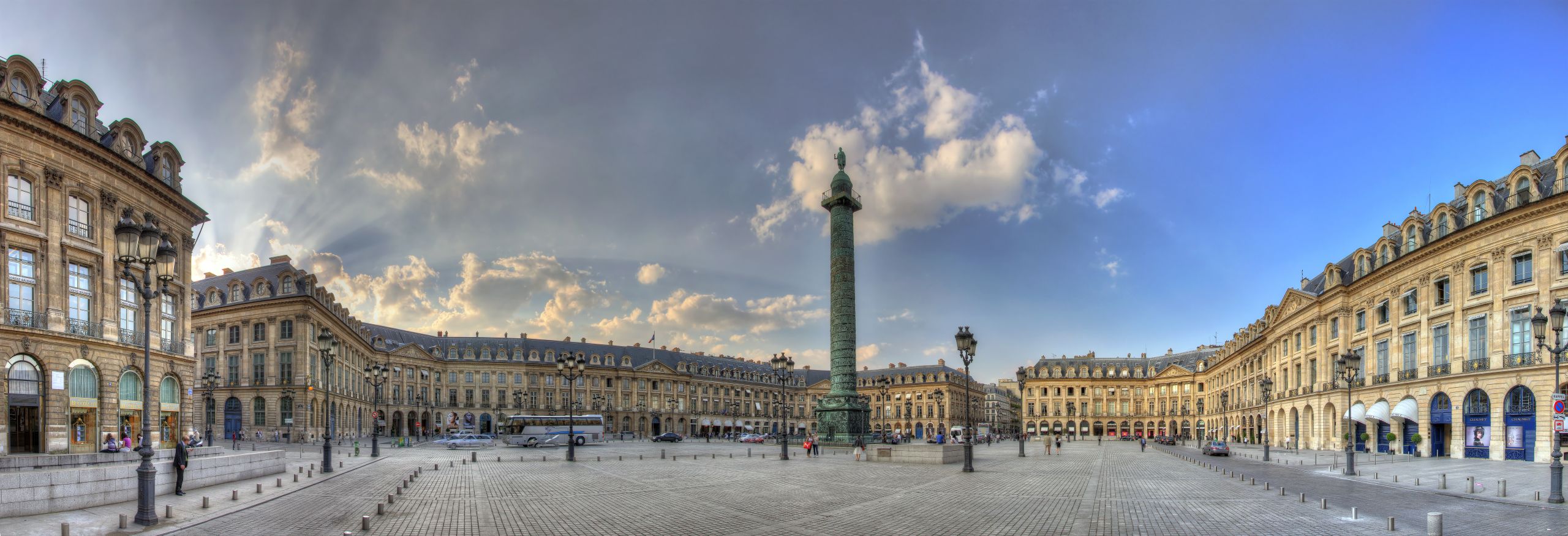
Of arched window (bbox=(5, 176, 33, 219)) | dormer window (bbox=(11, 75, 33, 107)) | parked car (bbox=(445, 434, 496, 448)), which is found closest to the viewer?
arched window (bbox=(5, 176, 33, 219))

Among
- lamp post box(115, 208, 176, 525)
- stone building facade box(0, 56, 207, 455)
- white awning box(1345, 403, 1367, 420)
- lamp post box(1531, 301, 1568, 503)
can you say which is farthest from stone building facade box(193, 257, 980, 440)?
white awning box(1345, 403, 1367, 420)

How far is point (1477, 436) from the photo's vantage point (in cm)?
4162

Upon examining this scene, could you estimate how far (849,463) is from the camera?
3688 cm

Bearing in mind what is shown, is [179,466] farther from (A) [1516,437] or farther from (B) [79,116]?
(A) [1516,437]

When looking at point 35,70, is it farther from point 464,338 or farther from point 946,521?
point 464,338

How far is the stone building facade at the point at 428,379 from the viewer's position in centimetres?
6562

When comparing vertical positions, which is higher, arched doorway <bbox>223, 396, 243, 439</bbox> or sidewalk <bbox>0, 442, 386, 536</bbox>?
sidewalk <bbox>0, 442, 386, 536</bbox>

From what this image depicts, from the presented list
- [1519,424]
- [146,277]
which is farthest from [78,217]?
[1519,424]

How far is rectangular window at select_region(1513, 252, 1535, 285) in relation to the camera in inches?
1516

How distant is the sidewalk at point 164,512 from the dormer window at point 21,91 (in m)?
16.9

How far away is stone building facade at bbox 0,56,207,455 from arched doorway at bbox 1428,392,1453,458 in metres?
61.0

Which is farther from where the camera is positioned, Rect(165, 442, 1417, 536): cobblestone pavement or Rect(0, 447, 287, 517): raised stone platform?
Rect(0, 447, 287, 517): raised stone platform

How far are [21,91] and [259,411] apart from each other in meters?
42.1

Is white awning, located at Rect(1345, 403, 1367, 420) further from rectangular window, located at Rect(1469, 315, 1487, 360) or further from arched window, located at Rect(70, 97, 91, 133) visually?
arched window, located at Rect(70, 97, 91, 133)
